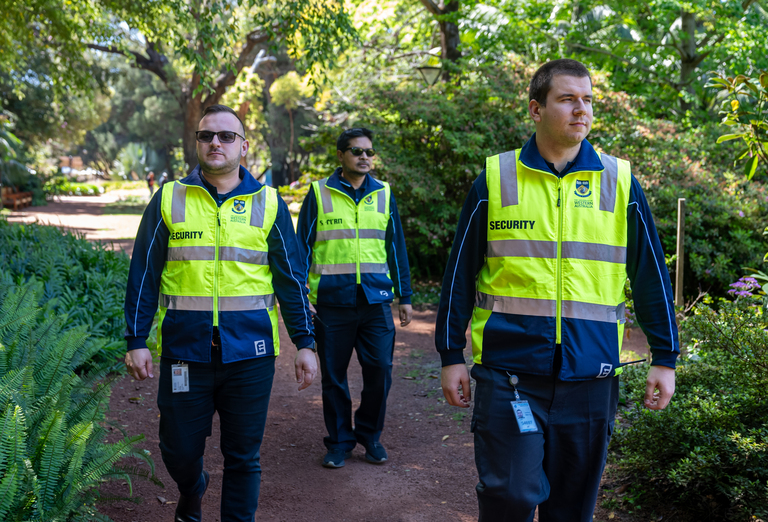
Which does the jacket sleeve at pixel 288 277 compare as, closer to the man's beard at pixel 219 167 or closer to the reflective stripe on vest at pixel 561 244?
the man's beard at pixel 219 167

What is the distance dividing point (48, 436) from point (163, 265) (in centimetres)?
99

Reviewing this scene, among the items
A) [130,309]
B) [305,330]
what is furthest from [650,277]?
[130,309]

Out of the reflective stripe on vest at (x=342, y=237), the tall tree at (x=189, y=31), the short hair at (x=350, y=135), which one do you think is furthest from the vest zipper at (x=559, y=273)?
the tall tree at (x=189, y=31)

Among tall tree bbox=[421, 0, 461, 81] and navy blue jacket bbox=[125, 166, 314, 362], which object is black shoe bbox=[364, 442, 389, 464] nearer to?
navy blue jacket bbox=[125, 166, 314, 362]

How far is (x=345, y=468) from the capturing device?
15.5ft

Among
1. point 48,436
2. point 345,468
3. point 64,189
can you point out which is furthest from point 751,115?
point 64,189

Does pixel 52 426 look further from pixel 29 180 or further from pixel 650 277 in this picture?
pixel 29 180

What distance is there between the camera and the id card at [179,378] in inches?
125

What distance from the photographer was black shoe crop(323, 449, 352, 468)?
4703 millimetres

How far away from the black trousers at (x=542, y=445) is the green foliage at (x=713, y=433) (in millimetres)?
1119

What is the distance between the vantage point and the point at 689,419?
12.0 feet

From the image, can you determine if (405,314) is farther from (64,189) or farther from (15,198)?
(64,189)

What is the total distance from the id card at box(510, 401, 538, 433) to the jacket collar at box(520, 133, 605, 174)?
3.04 ft

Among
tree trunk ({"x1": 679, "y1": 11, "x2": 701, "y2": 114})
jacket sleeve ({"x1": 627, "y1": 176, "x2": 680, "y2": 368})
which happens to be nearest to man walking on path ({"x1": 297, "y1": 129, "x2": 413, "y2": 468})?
jacket sleeve ({"x1": 627, "y1": 176, "x2": 680, "y2": 368})
